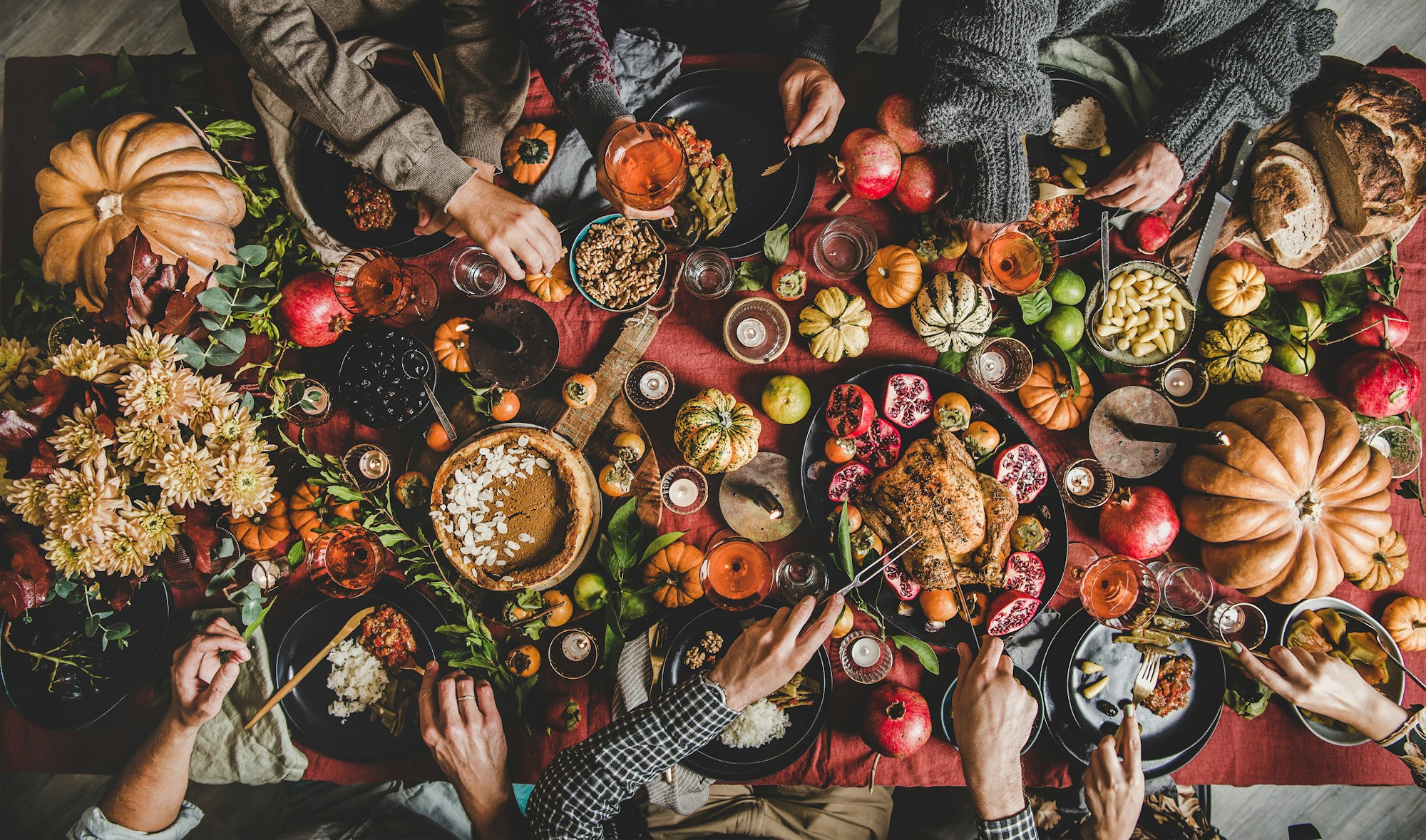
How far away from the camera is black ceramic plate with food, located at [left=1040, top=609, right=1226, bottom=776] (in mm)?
1789

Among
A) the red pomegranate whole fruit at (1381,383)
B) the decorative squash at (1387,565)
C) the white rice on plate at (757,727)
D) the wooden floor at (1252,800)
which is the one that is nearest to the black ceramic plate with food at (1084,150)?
the red pomegranate whole fruit at (1381,383)

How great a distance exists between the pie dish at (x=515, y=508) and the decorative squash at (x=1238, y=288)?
188cm

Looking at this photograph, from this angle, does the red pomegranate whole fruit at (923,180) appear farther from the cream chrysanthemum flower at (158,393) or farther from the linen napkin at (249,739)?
the linen napkin at (249,739)

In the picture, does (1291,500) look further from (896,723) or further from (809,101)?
(809,101)

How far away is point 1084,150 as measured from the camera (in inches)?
74.4

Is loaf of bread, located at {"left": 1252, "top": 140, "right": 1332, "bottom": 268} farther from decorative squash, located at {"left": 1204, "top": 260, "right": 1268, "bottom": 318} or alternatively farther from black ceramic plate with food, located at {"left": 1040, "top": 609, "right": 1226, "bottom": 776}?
black ceramic plate with food, located at {"left": 1040, "top": 609, "right": 1226, "bottom": 776}

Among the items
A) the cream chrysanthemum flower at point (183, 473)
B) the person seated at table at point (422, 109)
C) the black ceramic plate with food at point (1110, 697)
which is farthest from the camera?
the black ceramic plate with food at point (1110, 697)

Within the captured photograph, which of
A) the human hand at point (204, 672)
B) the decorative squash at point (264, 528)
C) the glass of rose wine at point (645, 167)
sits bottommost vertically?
the human hand at point (204, 672)

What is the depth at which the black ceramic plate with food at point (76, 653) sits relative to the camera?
Answer: 1773 mm

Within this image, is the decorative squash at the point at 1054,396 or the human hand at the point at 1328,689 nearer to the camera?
the human hand at the point at 1328,689

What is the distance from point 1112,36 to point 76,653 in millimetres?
3403

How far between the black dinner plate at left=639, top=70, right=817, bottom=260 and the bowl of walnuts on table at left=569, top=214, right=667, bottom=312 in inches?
6.6

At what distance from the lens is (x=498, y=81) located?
182 cm

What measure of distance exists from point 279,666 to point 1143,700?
7.96ft
